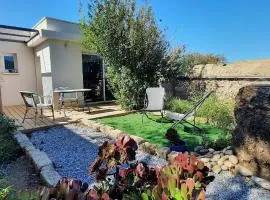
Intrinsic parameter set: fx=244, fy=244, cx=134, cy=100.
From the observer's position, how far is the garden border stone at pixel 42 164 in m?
3.26

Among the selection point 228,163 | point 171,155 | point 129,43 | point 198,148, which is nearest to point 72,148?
point 171,155

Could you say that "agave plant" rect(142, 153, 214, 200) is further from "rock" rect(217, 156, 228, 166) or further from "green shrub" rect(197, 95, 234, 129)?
"green shrub" rect(197, 95, 234, 129)

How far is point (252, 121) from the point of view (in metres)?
3.56

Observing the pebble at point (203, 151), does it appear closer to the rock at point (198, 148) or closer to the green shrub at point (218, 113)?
the rock at point (198, 148)

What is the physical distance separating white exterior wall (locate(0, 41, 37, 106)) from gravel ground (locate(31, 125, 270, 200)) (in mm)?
5820

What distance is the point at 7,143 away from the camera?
4859 mm

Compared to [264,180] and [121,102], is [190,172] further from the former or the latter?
[121,102]

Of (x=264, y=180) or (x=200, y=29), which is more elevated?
(x=200, y=29)

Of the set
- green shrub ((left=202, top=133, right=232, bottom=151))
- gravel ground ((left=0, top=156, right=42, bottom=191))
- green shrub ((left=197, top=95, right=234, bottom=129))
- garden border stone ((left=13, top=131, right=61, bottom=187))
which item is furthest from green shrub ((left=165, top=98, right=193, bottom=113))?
gravel ground ((left=0, top=156, right=42, bottom=191))

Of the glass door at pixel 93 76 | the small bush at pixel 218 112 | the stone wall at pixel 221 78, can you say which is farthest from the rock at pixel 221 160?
the glass door at pixel 93 76

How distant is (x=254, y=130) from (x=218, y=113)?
10.5 ft

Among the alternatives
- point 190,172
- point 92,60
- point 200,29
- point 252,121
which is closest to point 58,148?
point 252,121

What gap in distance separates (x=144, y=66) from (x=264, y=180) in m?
6.41

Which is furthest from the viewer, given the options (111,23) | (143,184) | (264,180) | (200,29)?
(200,29)
